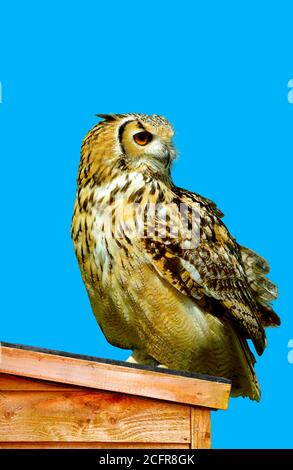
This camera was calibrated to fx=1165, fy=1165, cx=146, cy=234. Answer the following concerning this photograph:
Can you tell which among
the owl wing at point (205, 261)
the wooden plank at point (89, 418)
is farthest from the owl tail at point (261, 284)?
the wooden plank at point (89, 418)

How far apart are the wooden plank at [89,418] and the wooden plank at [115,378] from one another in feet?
0.15

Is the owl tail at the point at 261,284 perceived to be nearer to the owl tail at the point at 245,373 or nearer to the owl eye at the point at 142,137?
the owl tail at the point at 245,373

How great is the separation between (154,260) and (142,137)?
1.67 feet

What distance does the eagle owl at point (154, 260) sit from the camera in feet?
15.1

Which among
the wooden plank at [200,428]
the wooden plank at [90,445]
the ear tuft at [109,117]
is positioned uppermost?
the ear tuft at [109,117]

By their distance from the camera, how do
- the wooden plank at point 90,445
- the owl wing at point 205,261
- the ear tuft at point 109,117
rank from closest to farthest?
the wooden plank at point 90,445 < the owl wing at point 205,261 < the ear tuft at point 109,117

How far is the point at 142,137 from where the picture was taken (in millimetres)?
4703

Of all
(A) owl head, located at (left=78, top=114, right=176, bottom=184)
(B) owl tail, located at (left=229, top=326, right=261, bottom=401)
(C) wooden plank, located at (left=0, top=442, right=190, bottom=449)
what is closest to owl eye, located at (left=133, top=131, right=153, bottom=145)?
(A) owl head, located at (left=78, top=114, right=176, bottom=184)

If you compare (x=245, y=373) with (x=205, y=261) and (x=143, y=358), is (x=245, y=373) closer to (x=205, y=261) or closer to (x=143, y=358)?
(x=143, y=358)

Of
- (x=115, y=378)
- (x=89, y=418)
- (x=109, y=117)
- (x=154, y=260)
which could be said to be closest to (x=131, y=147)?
(x=109, y=117)
